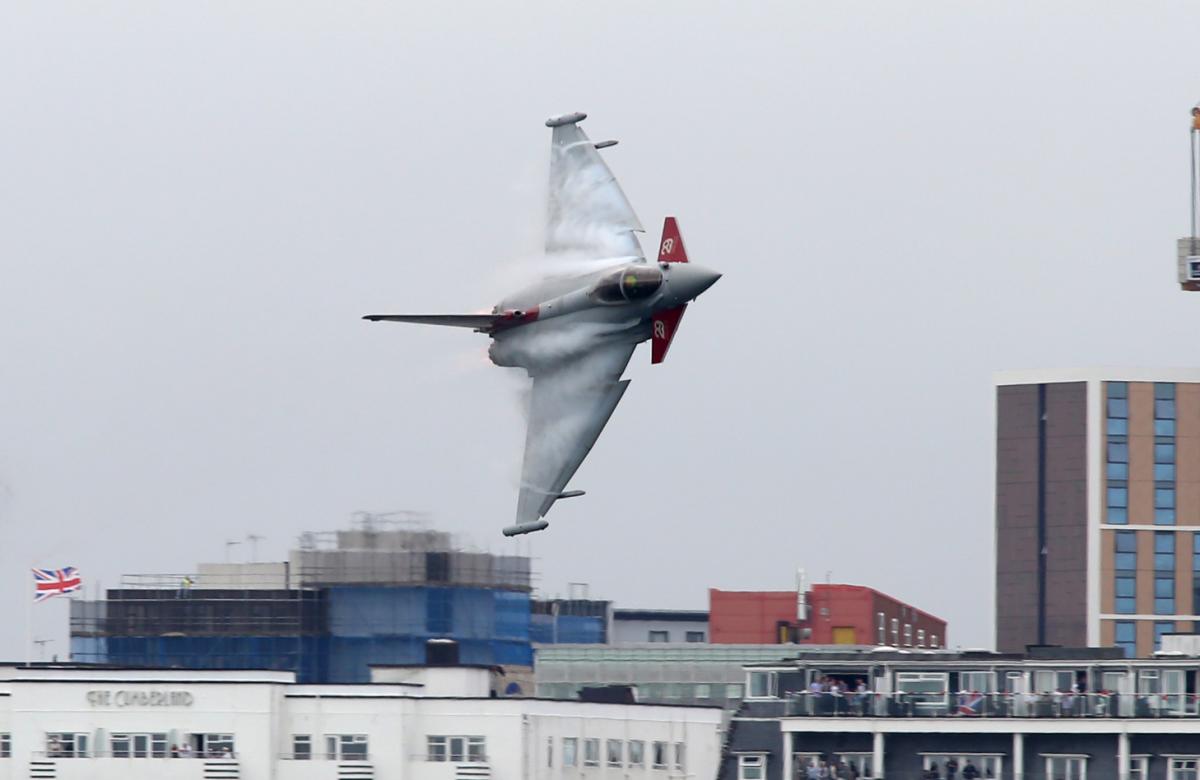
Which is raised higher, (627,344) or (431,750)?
(627,344)

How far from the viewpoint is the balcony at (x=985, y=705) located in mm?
91000

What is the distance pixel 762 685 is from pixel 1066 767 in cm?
1308

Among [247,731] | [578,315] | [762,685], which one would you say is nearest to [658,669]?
[762,685]

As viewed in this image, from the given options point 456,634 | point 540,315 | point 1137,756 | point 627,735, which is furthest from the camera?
point 456,634

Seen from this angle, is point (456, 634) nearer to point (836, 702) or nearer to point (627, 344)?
point (836, 702)

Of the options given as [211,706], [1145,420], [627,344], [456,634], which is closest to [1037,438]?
[1145,420]

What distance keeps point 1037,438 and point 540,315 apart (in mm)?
129972

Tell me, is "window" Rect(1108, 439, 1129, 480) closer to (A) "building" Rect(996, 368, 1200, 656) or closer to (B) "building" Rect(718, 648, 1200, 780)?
(A) "building" Rect(996, 368, 1200, 656)

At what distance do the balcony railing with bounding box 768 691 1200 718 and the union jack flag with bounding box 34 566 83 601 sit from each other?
146 feet

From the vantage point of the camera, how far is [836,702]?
9350 centimetres

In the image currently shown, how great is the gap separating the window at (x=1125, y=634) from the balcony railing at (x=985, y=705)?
A: 99501mm

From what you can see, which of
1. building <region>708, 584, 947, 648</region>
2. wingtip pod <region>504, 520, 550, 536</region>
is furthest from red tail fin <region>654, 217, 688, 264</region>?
building <region>708, 584, 947, 648</region>

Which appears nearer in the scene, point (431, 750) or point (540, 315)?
point (540, 315)

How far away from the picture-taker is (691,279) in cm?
6800
